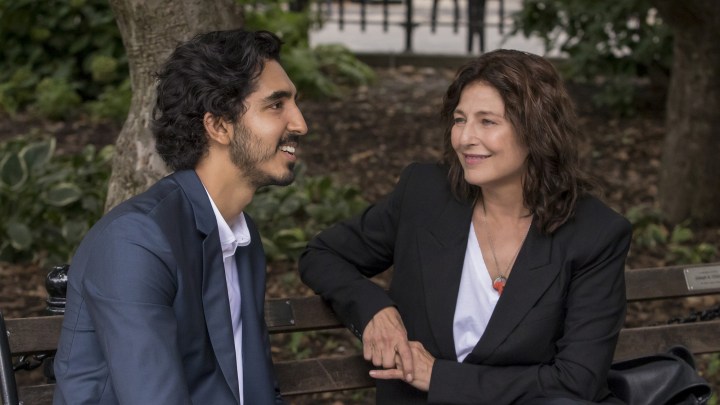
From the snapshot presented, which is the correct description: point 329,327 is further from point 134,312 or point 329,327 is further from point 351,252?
point 134,312

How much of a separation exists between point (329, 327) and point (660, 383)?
1.08m

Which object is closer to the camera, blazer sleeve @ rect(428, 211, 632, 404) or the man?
the man

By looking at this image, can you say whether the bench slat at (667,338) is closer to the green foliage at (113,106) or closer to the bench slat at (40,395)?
the bench slat at (40,395)

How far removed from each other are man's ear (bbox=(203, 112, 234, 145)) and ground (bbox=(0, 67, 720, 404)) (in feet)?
Answer: 9.25

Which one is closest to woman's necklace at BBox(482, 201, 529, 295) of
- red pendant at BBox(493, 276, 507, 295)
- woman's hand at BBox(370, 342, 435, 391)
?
red pendant at BBox(493, 276, 507, 295)

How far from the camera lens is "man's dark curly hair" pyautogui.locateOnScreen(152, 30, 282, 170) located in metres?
2.95

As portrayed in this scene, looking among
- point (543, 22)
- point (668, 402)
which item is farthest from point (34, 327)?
point (543, 22)

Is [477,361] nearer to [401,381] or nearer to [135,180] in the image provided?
[401,381]

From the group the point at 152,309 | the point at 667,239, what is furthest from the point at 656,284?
the point at 667,239

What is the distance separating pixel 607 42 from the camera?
9234 mm

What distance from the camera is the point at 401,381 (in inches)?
140

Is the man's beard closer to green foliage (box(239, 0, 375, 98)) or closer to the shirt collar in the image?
the shirt collar

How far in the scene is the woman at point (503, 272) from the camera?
3324mm

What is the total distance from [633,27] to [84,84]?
462 centimetres
